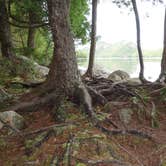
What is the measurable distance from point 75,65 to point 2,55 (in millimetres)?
5444

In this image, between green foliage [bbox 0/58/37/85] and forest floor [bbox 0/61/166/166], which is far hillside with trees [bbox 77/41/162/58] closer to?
green foliage [bbox 0/58/37/85]

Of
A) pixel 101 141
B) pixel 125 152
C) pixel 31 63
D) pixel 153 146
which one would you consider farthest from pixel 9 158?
pixel 31 63

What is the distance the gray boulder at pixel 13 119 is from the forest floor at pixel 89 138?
11 centimetres

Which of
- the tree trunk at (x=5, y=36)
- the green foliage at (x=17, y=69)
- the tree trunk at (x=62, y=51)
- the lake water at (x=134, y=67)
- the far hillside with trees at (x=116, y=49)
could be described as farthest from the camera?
the far hillside with trees at (x=116, y=49)

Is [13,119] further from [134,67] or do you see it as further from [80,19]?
[134,67]

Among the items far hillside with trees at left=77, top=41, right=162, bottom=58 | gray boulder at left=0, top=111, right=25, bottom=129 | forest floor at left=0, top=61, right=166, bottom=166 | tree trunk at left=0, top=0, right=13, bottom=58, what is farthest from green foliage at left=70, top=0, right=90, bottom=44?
far hillside with trees at left=77, top=41, right=162, bottom=58

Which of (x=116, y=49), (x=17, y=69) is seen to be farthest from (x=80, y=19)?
(x=116, y=49)

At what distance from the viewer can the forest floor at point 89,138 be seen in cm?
401

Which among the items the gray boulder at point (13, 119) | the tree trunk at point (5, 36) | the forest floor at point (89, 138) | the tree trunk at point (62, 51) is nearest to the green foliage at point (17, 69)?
the tree trunk at point (5, 36)

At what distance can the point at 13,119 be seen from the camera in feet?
16.5

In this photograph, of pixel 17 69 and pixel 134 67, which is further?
pixel 134 67

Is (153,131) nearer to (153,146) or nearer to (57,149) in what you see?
(153,146)

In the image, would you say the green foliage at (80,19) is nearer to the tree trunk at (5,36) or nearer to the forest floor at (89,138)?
the tree trunk at (5,36)

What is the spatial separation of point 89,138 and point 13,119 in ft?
4.55
